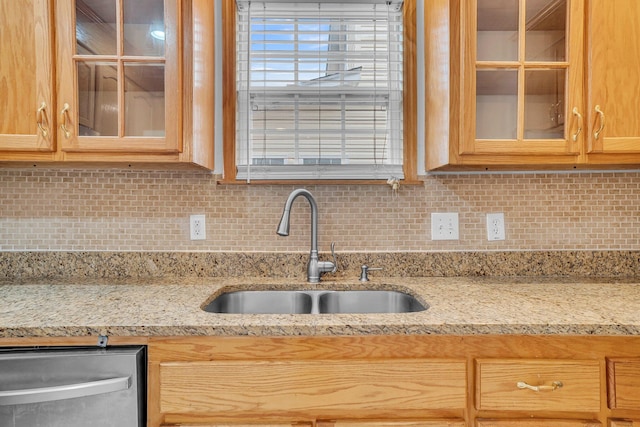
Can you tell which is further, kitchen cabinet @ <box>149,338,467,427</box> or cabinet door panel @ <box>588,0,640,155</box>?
cabinet door panel @ <box>588,0,640,155</box>

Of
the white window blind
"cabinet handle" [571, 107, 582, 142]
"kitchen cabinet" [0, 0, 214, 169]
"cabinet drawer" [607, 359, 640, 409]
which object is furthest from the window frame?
"cabinet drawer" [607, 359, 640, 409]

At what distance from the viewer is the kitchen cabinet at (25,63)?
1.23 meters

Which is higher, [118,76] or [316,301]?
[118,76]

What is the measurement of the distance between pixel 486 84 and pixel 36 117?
4.85 ft

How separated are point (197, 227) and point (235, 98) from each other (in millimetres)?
555

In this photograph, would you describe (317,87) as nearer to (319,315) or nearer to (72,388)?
(319,315)

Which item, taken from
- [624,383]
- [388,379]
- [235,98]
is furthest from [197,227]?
[624,383]

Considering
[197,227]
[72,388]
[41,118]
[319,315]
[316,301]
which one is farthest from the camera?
[197,227]

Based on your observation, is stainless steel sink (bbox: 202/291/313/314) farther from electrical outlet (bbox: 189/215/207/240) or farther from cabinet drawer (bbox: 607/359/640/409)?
cabinet drawer (bbox: 607/359/640/409)

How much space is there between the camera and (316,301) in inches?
58.0

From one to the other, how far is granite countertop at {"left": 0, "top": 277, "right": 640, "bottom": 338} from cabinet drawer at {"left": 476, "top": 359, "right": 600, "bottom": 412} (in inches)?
3.5

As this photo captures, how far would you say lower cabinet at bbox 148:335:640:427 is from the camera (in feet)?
3.16

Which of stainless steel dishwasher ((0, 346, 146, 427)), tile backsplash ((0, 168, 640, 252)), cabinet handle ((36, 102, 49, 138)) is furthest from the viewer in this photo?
tile backsplash ((0, 168, 640, 252))

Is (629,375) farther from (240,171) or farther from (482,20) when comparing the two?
(240,171)
